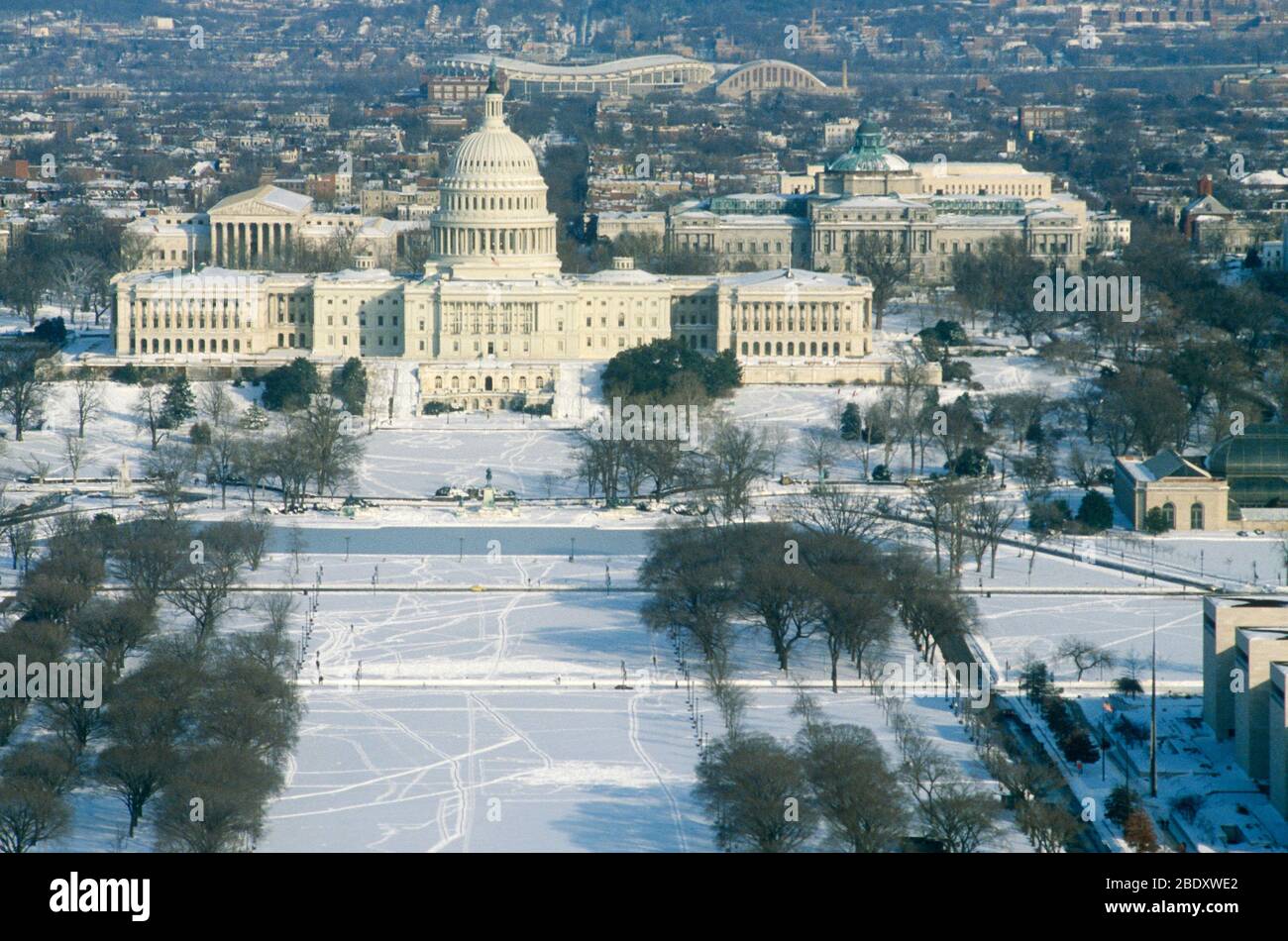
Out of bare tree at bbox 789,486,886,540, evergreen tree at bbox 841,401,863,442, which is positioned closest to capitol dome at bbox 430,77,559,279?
evergreen tree at bbox 841,401,863,442

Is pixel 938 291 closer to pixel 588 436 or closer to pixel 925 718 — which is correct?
pixel 588 436

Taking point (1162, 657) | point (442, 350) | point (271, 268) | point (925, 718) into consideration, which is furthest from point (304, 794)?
point (271, 268)

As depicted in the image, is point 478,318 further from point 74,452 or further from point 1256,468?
point 1256,468

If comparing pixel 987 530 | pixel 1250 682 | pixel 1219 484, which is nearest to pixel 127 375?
pixel 987 530

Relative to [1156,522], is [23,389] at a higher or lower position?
higher

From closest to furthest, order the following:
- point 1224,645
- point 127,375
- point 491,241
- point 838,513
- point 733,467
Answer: point 1224,645 → point 838,513 → point 733,467 → point 127,375 → point 491,241
